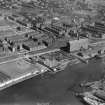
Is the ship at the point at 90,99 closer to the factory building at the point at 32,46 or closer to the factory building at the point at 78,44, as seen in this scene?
the factory building at the point at 78,44

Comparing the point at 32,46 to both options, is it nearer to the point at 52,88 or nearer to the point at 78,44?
the point at 78,44

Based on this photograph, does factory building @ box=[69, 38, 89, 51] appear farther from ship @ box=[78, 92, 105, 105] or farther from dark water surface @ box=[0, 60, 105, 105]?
ship @ box=[78, 92, 105, 105]

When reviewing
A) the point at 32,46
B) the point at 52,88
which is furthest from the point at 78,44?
the point at 52,88

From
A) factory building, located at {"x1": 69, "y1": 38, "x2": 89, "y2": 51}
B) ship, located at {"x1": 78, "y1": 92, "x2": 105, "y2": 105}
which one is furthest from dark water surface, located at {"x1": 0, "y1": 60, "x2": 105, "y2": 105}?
factory building, located at {"x1": 69, "y1": 38, "x2": 89, "y2": 51}

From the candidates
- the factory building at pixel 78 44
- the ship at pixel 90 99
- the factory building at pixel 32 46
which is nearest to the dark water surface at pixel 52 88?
the ship at pixel 90 99

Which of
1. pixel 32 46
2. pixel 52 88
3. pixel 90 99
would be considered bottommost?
pixel 52 88

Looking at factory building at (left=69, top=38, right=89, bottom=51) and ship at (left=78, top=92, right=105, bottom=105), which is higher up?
factory building at (left=69, top=38, right=89, bottom=51)
